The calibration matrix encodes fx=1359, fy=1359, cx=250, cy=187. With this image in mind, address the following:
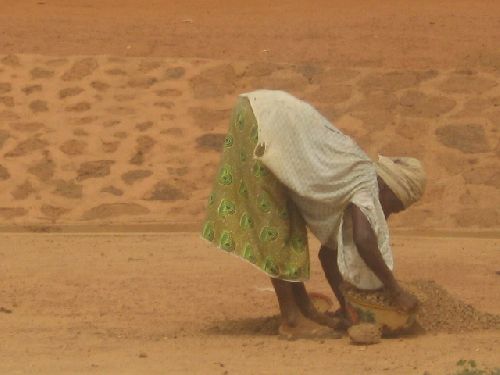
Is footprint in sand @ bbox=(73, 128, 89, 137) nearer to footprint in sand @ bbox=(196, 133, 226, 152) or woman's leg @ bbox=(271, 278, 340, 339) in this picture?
footprint in sand @ bbox=(196, 133, 226, 152)

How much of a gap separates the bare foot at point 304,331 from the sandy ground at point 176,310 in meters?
0.11

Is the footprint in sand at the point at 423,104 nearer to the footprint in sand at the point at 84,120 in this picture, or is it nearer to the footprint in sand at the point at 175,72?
the footprint in sand at the point at 175,72

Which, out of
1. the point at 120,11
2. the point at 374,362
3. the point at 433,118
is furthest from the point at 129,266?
the point at 120,11

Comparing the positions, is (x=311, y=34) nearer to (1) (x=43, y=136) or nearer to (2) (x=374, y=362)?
(1) (x=43, y=136)

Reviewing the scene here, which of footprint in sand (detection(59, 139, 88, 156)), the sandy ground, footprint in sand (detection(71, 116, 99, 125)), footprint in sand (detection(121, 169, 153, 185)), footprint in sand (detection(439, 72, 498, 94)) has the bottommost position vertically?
the sandy ground

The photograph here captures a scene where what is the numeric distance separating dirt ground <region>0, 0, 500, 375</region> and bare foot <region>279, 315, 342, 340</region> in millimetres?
84

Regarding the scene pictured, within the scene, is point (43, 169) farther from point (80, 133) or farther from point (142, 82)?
point (142, 82)

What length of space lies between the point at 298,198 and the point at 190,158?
526 centimetres

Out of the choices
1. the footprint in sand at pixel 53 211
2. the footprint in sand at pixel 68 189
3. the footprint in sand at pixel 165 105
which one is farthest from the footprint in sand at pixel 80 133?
the footprint in sand at pixel 53 211

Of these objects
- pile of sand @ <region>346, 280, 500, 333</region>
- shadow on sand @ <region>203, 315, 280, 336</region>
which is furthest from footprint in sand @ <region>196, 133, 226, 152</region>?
shadow on sand @ <region>203, 315, 280, 336</region>

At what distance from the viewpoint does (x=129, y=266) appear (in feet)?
28.8

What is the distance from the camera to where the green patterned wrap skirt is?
660cm

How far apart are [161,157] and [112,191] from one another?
0.78m

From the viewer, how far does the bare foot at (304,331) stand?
670 cm
